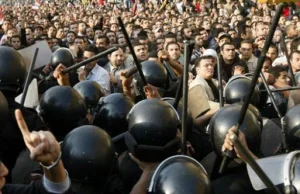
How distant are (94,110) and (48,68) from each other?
154cm

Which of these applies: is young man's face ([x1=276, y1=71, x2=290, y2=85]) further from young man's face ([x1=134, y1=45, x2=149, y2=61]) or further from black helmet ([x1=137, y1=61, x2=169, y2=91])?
young man's face ([x1=134, y1=45, x2=149, y2=61])

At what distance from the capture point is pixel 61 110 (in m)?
4.37

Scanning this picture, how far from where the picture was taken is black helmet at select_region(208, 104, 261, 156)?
3779 millimetres

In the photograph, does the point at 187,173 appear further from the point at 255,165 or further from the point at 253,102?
the point at 253,102

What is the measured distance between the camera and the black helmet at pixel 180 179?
3.07 m

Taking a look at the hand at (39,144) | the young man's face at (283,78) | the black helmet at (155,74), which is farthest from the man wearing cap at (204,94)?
Result: the hand at (39,144)

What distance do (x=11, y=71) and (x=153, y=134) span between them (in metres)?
1.37

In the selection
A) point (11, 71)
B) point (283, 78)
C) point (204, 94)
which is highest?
point (11, 71)

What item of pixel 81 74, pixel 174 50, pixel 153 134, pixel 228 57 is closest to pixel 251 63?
pixel 228 57

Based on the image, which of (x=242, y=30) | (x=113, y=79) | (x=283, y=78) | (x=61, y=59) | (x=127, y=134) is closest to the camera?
(x=127, y=134)

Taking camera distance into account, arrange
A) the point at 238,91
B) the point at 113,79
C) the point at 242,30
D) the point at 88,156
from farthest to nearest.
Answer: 1. the point at 242,30
2. the point at 113,79
3. the point at 238,91
4. the point at 88,156

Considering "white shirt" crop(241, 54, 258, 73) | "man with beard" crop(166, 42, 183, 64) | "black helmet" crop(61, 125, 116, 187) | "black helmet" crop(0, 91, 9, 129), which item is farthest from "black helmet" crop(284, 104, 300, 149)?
"white shirt" crop(241, 54, 258, 73)

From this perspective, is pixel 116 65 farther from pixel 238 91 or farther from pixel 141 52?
pixel 238 91

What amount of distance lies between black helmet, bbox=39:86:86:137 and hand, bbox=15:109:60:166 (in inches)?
75.4
